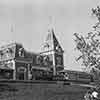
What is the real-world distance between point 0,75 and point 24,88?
51.1 ft

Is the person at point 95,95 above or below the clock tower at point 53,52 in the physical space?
below

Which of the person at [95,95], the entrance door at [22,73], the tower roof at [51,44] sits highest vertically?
the tower roof at [51,44]

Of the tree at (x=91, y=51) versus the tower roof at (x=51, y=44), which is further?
the tower roof at (x=51, y=44)

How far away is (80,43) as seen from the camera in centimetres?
505

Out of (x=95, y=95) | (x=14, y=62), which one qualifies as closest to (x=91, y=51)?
(x=95, y=95)

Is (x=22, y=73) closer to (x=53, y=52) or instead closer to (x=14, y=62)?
(x=14, y=62)

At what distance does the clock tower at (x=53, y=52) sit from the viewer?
44.7 metres

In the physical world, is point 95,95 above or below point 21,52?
below

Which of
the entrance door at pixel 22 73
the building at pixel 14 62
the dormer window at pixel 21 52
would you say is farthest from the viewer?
the dormer window at pixel 21 52

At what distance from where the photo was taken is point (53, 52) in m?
44.8

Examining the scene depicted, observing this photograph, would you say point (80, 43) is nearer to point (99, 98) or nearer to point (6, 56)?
point (99, 98)

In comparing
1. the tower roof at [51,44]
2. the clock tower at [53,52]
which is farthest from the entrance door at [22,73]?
the tower roof at [51,44]

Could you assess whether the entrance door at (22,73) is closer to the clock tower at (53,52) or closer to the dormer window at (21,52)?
the dormer window at (21,52)

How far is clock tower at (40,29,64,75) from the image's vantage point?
44.7m
